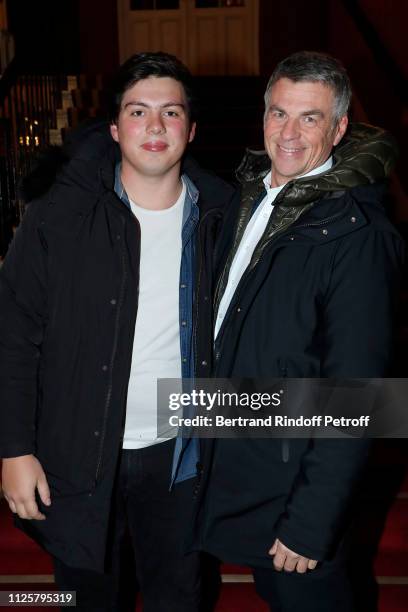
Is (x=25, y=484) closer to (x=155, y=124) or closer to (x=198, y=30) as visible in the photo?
(x=155, y=124)

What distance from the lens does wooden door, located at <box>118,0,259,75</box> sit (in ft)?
25.4

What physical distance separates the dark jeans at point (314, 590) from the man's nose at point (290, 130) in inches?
40.0

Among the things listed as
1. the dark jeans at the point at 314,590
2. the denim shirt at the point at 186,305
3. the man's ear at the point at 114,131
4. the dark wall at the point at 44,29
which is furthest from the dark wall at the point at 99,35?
the dark jeans at the point at 314,590

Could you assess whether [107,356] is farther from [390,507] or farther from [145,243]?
[390,507]

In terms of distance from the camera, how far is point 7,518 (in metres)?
2.57

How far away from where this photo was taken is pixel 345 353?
1352 mm

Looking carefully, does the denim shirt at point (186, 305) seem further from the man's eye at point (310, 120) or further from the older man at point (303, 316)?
the man's eye at point (310, 120)

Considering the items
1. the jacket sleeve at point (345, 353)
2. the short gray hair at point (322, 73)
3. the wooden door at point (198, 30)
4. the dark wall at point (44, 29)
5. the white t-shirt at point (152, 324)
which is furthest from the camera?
the wooden door at point (198, 30)

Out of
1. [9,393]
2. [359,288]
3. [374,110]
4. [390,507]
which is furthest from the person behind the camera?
[374,110]

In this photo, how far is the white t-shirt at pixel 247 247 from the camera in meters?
1.58

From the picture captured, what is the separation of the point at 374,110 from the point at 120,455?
4.73m

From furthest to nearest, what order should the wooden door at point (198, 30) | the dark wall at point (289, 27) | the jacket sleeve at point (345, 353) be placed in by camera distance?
1. the wooden door at point (198, 30)
2. the dark wall at point (289, 27)
3. the jacket sleeve at point (345, 353)

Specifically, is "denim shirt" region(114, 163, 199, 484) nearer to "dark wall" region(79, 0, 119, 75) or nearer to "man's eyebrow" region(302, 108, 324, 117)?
"man's eyebrow" region(302, 108, 324, 117)

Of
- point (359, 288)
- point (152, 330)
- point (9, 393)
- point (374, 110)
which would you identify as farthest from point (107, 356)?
point (374, 110)
